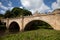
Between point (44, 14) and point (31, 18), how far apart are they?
430 centimetres

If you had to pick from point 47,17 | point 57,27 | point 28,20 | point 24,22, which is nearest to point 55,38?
point 57,27

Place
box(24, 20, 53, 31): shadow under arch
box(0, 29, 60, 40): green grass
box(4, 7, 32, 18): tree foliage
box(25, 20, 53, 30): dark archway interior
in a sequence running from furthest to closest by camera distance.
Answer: box(4, 7, 32, 18): tree foliage < box(25, 20, 53, 30): dark archway interior < box(24, 20, 53, 31): shadow under arch < box(0, 29, 60, 40): green grass

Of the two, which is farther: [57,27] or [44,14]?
[44,14]

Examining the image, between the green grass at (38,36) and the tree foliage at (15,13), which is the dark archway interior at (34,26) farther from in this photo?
the tree foliage at (15,13)

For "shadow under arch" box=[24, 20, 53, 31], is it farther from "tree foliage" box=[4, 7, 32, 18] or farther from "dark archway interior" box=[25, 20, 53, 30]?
"tree foliage" box=[4, 7, 32, 18]

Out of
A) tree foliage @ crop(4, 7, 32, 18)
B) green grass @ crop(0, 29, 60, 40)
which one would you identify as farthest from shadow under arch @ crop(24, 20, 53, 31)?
tree foliage @ crop(4, 7, 32, 18)

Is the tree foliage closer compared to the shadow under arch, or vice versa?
the shadow under arch

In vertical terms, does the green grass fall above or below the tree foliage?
below

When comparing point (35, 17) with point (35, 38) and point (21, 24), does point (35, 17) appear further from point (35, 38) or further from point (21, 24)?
point (35, 38)

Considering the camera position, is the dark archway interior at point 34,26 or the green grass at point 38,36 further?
the dark archway interior at point 34,26

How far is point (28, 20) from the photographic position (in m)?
27.3

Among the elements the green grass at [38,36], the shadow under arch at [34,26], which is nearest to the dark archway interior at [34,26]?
the shadow under arch at [34,26]

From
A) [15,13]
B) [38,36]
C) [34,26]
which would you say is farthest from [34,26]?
[38,36]

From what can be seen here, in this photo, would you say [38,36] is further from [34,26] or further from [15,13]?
[15,13]
